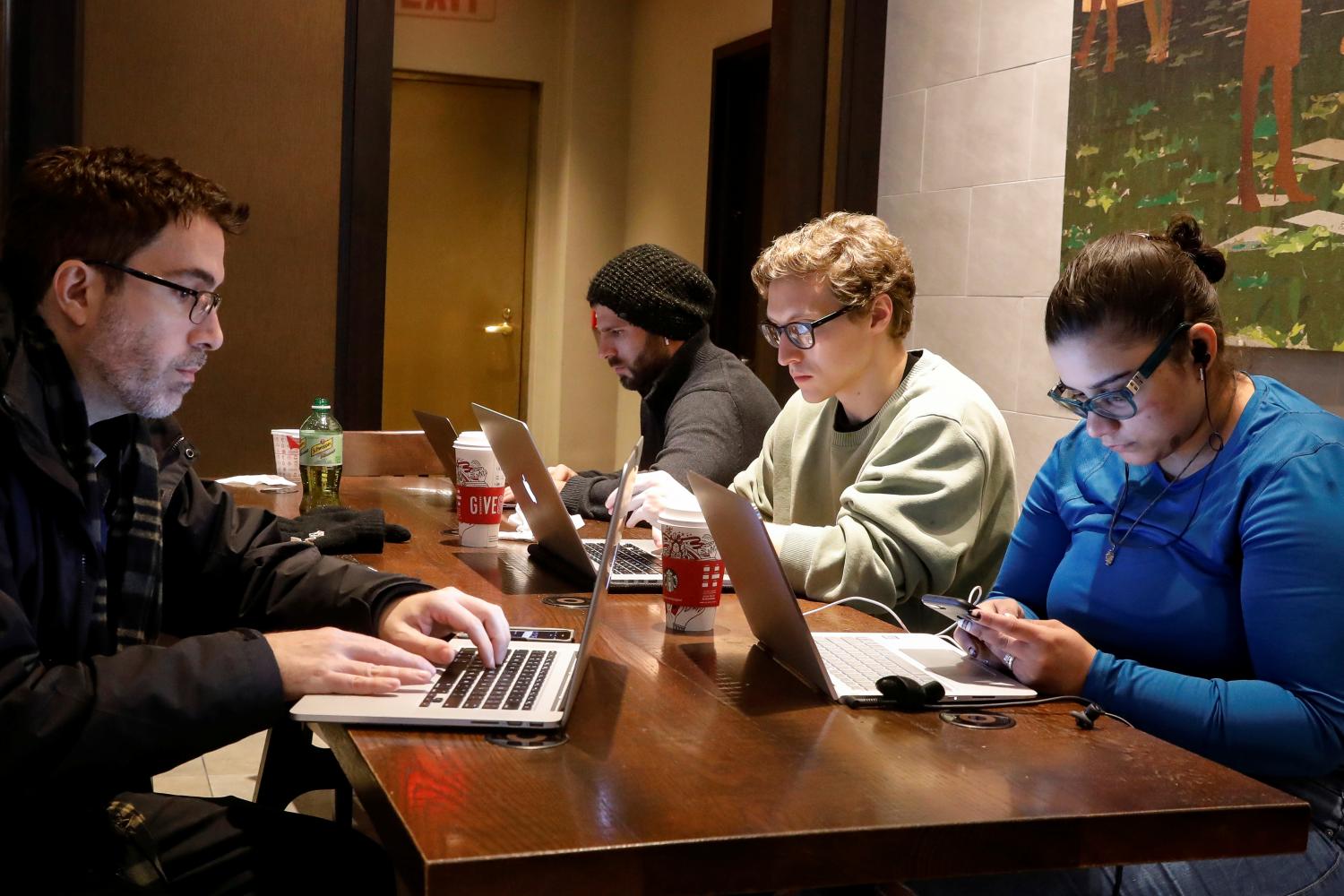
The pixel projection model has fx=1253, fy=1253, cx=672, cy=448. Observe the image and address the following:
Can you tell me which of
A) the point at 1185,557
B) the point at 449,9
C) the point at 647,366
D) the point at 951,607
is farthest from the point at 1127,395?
the point at 449,9

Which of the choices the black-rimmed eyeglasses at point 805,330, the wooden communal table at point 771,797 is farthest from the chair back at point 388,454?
the wooden communal table at point 771,797

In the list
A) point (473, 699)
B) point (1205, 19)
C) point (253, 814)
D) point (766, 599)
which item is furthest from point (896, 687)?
point (1205, 19)

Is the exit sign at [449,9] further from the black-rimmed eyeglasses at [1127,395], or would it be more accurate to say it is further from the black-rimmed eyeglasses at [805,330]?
the black-rimmed eyeglasses at [1127,395]

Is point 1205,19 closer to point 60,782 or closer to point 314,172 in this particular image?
point 314,172

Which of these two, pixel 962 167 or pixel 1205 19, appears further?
pixel 962 167

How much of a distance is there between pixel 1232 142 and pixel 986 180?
93cm

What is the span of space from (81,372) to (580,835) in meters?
0.91

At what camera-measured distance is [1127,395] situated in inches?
62.3

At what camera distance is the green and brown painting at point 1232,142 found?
262 centimetres

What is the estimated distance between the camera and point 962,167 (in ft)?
12.5

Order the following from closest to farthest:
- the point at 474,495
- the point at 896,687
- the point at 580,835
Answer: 1. the point at 580,835
2. the point at 896,687
3. the point at 474,495

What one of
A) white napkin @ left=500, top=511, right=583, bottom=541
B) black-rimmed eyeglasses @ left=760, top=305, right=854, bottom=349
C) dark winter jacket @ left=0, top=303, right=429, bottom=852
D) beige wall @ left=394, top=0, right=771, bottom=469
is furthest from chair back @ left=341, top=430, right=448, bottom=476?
beige wall @ left=394, top=0, right=771, bottom=469

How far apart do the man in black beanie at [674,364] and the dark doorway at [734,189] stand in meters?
2.40

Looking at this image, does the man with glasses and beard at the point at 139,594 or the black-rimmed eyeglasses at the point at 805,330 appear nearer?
the man with glasses and beard at the point at 139,594
